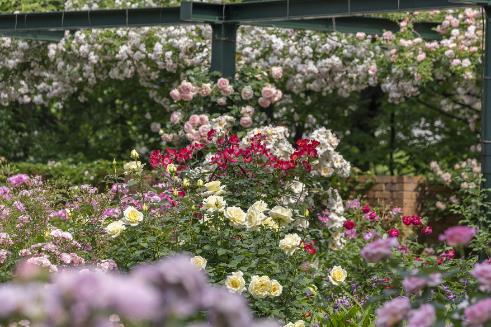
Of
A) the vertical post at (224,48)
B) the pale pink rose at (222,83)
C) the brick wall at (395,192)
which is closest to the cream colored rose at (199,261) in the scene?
the pale pink rose at (222,83)

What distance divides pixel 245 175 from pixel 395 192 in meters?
5.26

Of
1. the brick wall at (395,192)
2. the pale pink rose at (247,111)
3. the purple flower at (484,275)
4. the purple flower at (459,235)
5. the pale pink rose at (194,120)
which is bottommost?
the brick wall at (395,192)

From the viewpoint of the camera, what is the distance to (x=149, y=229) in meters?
6.26

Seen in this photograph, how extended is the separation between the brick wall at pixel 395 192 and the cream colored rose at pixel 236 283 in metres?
6.77

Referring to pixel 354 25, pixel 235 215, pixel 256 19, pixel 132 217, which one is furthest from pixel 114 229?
pixel 354 25

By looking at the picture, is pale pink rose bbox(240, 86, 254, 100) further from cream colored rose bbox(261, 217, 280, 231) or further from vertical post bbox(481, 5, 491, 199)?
cream colored rose bbox(261, 217, 280, 231)

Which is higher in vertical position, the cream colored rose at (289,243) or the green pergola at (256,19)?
the green pergola at (256,19)

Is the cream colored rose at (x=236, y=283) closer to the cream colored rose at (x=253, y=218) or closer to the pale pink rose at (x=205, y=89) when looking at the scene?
the cream colored rose at (x=253, y=218)

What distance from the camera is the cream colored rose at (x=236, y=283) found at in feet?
17.9

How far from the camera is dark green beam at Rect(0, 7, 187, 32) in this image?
37.8ft

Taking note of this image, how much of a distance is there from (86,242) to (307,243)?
6.16 ft

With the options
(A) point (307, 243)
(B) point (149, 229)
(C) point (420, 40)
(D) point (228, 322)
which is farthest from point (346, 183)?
(D) point (228, 322)

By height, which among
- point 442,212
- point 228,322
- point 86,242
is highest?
point 228,322

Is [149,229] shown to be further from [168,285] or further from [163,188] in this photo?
[168,285]
